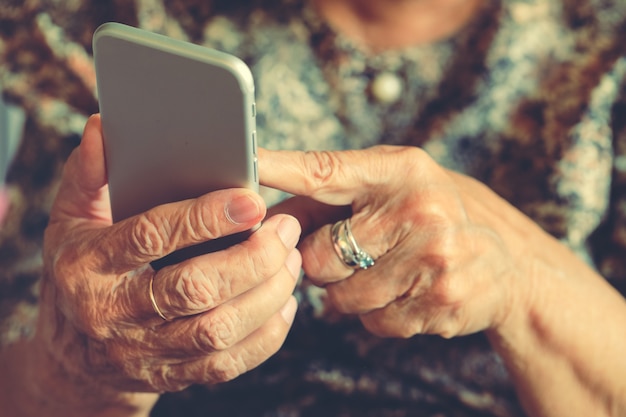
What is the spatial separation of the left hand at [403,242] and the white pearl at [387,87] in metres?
0.23

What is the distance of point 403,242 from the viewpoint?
0.65 meters

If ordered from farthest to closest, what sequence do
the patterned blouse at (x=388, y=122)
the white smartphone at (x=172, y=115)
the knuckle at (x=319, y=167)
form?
the patterned blouse at (x=388, y=122)
the knuckle at (x=319, y=167)
the white smartphone at (x=172, y=115)

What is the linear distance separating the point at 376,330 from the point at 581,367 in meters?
0.25

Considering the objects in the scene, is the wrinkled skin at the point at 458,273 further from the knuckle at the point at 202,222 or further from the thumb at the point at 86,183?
the thumb at the point at 86,183

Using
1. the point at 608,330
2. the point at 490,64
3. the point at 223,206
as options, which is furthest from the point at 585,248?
the point at 223,206

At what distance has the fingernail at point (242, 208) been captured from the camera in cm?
54

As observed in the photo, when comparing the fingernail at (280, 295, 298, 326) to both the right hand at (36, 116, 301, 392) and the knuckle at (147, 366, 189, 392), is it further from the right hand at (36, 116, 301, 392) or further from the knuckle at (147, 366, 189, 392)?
the knuckle at (147, 366, 189, 392)

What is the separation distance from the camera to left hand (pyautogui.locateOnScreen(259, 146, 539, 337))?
0.62 m

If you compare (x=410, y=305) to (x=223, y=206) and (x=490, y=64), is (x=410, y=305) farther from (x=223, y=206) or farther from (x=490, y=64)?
(x=490, y=64)

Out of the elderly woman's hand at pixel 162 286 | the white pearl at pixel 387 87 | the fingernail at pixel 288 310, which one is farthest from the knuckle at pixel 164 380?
the white pearl at pixel 387 87

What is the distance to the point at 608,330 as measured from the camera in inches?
29.5

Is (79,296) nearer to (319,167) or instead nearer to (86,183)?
(86,183)

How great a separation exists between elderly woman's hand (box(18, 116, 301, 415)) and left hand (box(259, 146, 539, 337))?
47mm

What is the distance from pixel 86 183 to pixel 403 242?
327 millimetres
